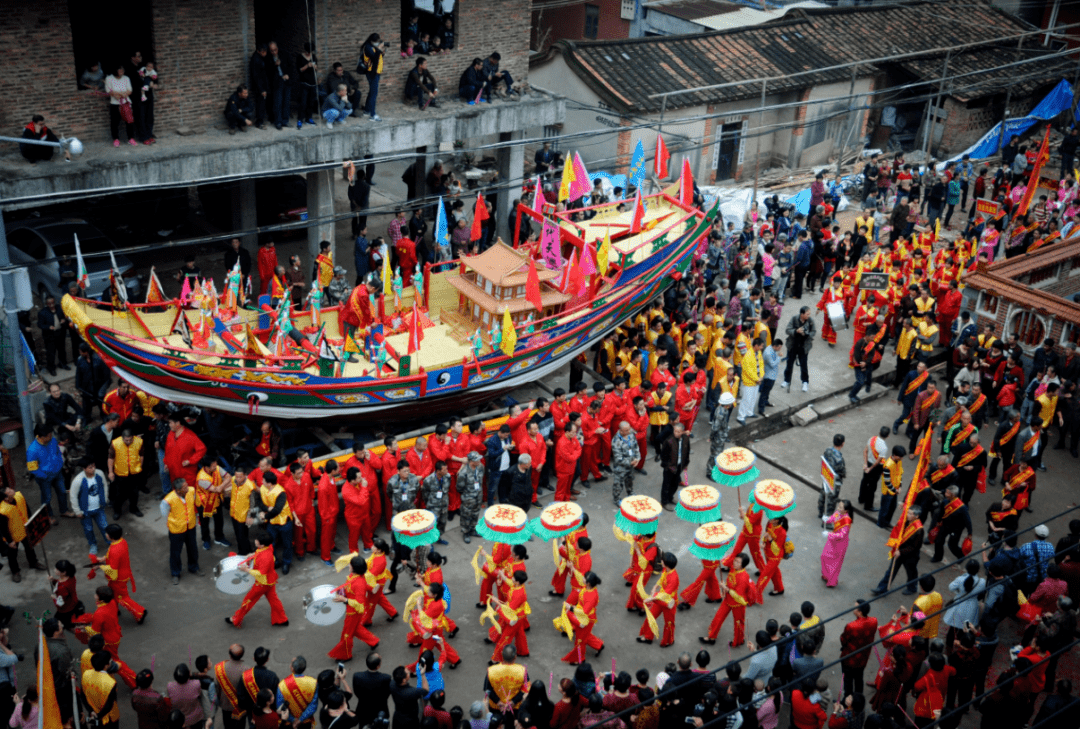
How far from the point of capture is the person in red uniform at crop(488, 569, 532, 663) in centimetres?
1154

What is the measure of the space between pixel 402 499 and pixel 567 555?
2467 mm

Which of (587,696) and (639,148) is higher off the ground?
(639,148)

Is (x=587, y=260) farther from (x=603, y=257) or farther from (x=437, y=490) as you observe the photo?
(x=437, y=490)

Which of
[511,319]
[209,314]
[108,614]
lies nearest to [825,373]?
[511,319]

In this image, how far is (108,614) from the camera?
1125cm

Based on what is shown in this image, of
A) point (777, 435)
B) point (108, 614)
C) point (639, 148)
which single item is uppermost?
point (639, 148)

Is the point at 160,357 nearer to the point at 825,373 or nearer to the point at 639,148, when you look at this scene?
the point at 639,148

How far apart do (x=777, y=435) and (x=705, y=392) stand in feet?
5.18

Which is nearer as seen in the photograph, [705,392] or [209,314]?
[209,314]

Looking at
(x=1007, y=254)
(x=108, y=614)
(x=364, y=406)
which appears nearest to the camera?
(x=108, y=614)

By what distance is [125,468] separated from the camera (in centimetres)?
1384

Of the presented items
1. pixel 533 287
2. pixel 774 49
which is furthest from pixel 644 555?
pixel 774 49

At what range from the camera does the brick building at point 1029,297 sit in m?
18.3

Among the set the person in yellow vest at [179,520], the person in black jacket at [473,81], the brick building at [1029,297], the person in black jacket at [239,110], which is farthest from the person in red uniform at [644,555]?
the person in black jacket at [473,81]
